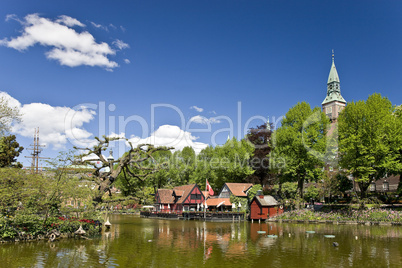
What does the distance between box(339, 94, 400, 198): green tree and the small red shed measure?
42.0ft

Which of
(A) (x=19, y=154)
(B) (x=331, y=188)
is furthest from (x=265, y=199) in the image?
(A) (x=19, y=154)

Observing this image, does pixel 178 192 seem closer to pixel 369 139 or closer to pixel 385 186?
pixel 369 139

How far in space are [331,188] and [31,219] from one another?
5223 cm

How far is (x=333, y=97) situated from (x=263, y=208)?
338 feet

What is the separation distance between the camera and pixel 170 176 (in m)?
87.9

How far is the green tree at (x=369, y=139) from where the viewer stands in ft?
137

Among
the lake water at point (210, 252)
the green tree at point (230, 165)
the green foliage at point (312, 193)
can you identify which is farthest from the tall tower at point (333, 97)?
the lake water at point (210, 252)

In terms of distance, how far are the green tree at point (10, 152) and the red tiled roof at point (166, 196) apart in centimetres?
3288

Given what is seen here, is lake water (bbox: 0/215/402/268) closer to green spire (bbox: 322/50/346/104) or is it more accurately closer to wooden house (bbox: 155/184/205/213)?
wooden house (bbox: 155/184/205/213)

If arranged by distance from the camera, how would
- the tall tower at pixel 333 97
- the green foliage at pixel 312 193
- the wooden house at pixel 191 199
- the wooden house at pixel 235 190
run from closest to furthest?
the wooden house at pixel 235 190
the green foliage at pixel 312 193
the wooden house at pixel 191 199
the tall tower at pixel 333 97

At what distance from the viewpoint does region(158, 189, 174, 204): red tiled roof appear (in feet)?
237

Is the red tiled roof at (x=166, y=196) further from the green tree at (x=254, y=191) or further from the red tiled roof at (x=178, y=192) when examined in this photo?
the green tree at (x=254, y=191)

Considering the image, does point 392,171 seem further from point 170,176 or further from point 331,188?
point 170,176

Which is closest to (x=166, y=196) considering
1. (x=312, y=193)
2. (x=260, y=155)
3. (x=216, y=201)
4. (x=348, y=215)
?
(x=216, y=201)
